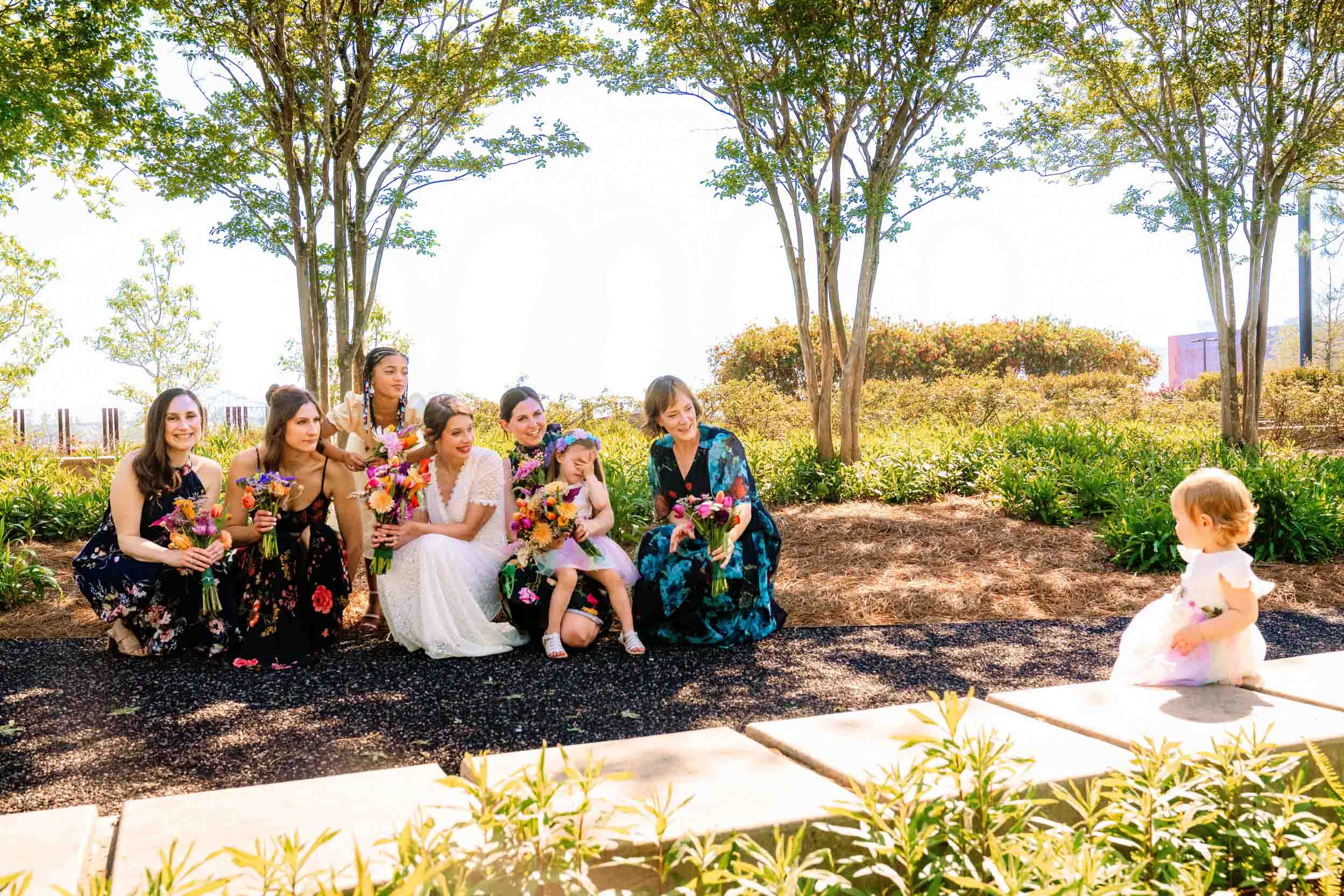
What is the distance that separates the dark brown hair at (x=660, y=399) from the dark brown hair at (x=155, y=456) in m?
2.16

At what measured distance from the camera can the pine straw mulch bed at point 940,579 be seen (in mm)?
5562

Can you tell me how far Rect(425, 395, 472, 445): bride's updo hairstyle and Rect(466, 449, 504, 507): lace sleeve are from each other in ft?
0.75

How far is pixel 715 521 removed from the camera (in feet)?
15.3

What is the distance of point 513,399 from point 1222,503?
123 inches

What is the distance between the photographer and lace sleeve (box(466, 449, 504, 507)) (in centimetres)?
500

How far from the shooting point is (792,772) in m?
2.03

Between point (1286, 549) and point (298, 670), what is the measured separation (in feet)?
20.4

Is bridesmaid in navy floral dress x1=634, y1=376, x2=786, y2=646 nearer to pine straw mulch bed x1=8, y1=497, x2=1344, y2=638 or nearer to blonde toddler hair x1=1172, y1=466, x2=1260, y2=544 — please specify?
pine straw mulch bed x1=8, y1=497, x2=1344, y2=638

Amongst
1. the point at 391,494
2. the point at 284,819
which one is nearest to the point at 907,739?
the point at 284,819

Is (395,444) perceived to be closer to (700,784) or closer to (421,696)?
(421,696)

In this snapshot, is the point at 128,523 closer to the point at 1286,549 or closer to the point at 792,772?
the point at 792,772

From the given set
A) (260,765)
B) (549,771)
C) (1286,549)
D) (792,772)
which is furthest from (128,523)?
(1286,549)

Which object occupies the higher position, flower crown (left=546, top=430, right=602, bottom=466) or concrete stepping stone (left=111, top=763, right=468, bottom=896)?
flower crown (left=546, top=430, right=602, bottom=466)

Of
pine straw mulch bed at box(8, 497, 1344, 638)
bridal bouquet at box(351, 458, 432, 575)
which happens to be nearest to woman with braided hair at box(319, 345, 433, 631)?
pine straw mulch bed at box(8, 497, 1344, 638)
